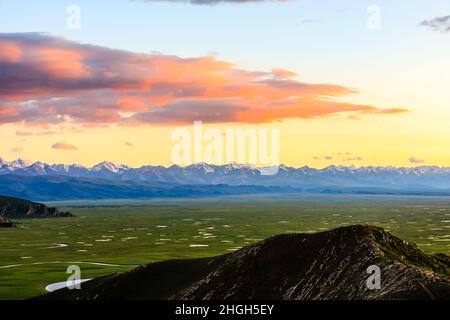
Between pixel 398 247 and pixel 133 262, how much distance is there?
235ft

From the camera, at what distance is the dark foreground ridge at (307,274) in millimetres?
51469

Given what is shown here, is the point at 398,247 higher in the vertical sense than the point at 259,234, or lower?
higher

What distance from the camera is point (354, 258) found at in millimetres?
57219

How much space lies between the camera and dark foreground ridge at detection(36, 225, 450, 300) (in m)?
51.5

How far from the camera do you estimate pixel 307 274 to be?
5806 centimetres

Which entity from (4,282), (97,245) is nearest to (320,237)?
(4,282)

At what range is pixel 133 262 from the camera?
12306 centimetres
